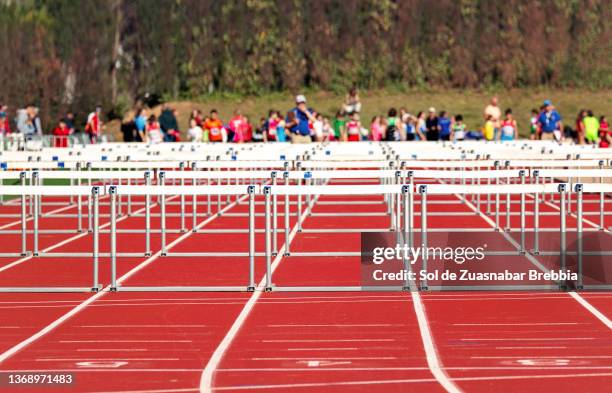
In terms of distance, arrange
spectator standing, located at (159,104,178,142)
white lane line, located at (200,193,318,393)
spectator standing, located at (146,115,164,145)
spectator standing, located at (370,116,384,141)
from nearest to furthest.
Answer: white lane line, located at (200,193,318,393), spectator standing, located at (146,115,164,145), spectator standing, located at (159,104,178,142), spectator standing, located at (370,116,384,141)

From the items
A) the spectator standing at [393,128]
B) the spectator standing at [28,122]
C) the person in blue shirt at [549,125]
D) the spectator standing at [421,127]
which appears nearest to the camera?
the spectator standing at [28,122]

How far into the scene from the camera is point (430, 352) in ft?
38.8

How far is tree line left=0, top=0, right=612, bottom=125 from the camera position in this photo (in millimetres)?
74688

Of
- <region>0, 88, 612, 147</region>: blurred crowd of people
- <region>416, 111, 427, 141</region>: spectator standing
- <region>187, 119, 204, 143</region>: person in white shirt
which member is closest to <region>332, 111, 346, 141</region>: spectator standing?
<region>0, 88, 612, 147</region>: blurred crowd of people

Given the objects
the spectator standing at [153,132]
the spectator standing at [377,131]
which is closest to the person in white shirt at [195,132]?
the spectator standing at [153,132]

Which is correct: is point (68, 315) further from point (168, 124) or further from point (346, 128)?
point (168, 124)

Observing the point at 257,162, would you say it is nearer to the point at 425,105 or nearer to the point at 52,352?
the point at 52,352

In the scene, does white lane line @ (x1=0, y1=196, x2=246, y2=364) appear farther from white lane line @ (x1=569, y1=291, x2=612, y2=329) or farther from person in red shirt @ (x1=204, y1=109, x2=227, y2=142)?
person in red shirt @ (x1=204, y1=109, x2=227, y2=142)

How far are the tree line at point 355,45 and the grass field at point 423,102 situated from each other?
2.35ft

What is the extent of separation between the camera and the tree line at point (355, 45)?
74.7 metres

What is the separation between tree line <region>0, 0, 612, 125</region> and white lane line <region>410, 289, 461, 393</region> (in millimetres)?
58918

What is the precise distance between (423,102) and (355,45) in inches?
197

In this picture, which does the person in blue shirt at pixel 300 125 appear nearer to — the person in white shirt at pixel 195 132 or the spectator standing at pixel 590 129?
the person in white shirt at pixel 195 132

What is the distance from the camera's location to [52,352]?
12.0 m
